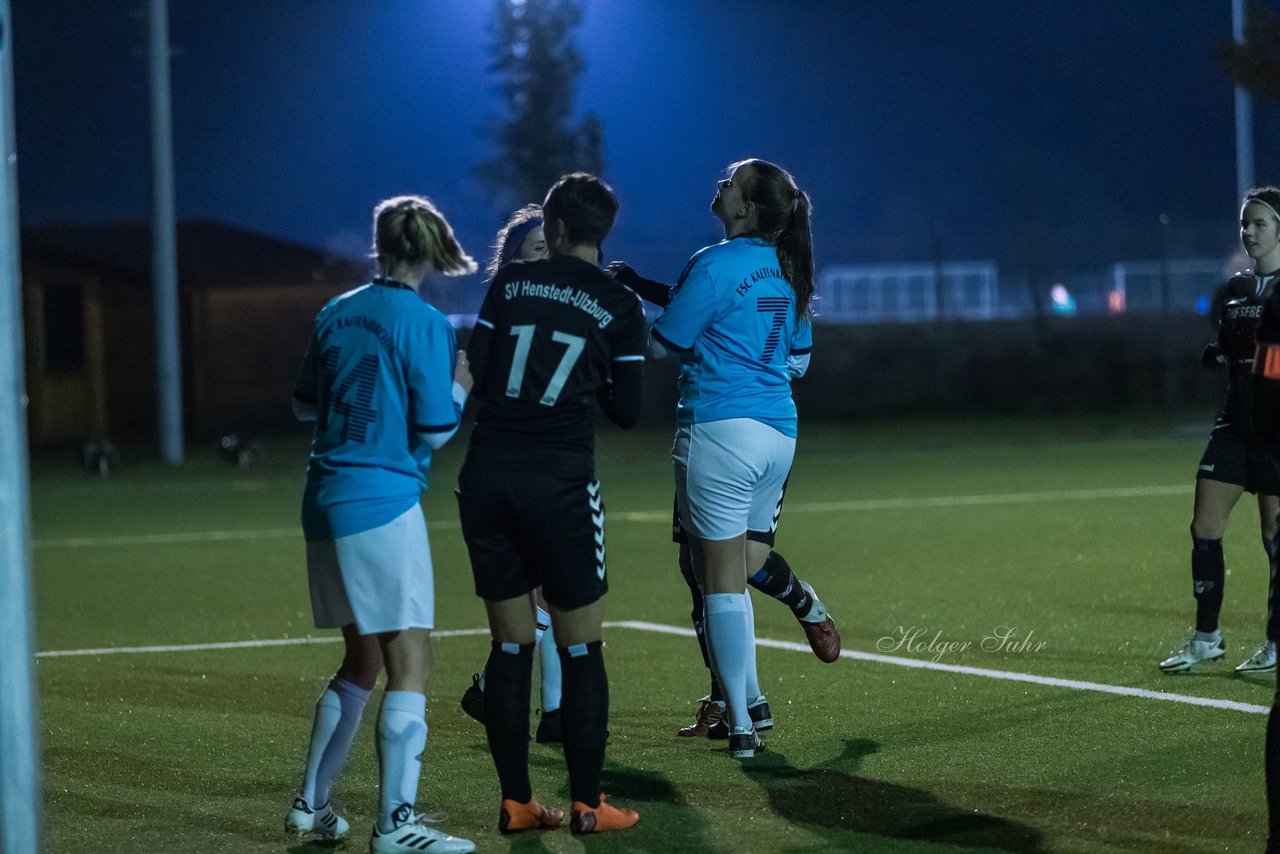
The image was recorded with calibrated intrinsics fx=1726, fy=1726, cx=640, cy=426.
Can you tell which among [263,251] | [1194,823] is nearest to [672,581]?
[1194,823]

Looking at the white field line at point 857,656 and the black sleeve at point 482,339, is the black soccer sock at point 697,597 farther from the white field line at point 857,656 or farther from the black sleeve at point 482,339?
the black sleeve at point 482,339

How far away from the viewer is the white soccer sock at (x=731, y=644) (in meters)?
6.37

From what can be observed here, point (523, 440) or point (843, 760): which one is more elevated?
point (523, 440)

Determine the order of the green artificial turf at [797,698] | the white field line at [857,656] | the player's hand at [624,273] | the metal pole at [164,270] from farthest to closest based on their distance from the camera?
the metal pole at [164,270] < the white field line at [857,656] < the player's hand at [624,273] < the green artificial turf at [797,698]

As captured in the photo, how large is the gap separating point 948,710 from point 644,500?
11028 millimetres

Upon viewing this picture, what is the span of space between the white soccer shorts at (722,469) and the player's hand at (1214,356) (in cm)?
243

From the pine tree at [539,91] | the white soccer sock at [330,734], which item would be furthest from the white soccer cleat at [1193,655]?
the pine tree at [539,91]

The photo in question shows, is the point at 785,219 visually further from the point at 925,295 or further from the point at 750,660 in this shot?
the point at 925,295

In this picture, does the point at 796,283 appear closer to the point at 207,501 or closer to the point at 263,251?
the point at 207,501

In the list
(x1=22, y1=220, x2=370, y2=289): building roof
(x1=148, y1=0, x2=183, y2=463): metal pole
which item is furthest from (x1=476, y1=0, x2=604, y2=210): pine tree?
(x1=148, y1=0, x2=183, y2=463): metal pole

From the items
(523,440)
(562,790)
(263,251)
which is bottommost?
(562,790)

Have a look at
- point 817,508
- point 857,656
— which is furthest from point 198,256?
point 857,656

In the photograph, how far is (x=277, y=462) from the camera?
2520 cm

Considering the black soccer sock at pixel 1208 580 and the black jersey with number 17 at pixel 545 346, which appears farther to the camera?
the black soccer sock at pixel 1208 580
